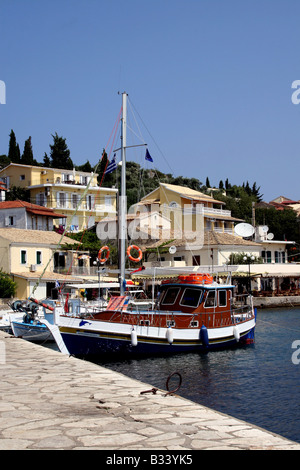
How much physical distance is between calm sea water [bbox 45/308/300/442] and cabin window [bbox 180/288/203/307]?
7.72 feet

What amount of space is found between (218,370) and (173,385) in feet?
13.5

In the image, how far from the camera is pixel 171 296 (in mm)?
25234

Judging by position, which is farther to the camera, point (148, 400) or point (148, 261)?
point (148, 261)

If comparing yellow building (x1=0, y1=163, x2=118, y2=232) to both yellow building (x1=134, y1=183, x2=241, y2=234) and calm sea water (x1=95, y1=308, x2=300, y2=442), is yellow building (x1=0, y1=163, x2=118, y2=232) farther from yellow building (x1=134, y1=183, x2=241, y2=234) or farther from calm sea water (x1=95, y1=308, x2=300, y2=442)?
calm sea water (x1=95, y1=308, x2=300, y2=442)

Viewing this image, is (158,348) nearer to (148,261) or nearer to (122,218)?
(122,218)

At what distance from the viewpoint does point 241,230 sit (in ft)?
160

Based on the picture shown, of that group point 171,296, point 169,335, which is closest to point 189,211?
point 171,296

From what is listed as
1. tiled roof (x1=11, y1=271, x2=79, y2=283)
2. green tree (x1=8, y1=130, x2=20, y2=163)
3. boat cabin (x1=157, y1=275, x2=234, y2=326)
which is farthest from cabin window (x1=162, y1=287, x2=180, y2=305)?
green tree (x1=8, y1=130, x2=20, y2=163)

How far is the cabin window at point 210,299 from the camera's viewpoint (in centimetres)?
2492

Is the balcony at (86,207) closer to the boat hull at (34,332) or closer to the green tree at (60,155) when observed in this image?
the green tree at (60,155)

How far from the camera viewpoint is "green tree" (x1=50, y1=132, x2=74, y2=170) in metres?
88.1

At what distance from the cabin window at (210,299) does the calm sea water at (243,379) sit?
224 cm

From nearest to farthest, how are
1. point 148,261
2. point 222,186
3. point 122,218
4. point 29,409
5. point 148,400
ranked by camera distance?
point 29,409
point 148,400
point 122,218
point 148,261
point 222,186
